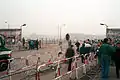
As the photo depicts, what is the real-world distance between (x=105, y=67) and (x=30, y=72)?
3.52 m

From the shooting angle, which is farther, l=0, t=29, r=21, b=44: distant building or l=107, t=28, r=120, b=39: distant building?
l=0, t=29, r=21, b=44: distant building

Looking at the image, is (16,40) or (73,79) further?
(16,40)

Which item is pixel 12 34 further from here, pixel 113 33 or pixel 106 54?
pixel 106 54

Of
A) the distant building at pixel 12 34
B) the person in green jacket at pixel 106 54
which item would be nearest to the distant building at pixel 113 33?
the distant building at pixel 12 34

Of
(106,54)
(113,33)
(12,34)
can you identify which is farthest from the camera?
(12,34)

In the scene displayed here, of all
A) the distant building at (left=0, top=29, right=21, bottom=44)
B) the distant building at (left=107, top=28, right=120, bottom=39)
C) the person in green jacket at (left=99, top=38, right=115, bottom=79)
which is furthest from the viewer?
the distant building at (left=0, top=29, right=21, bottom=44)

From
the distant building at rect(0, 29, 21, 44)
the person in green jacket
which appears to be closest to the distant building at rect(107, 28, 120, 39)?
the distant building at rect(0, 29, 21, 44)

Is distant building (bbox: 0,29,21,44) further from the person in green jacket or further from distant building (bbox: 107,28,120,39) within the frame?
the person in green jacket

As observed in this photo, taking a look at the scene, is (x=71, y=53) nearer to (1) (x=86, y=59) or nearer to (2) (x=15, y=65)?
(1) (x=86, y=59)

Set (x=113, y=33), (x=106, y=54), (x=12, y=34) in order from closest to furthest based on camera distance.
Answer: (x=106, y=54) < (x=113, y=33) < (x=12, y=34)

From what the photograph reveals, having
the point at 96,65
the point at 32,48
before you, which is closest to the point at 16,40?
the point at 32,48

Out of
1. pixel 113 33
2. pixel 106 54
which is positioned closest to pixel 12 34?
pixel 113 33

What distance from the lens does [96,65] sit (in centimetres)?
1528

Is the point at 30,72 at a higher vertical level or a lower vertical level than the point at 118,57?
lower
